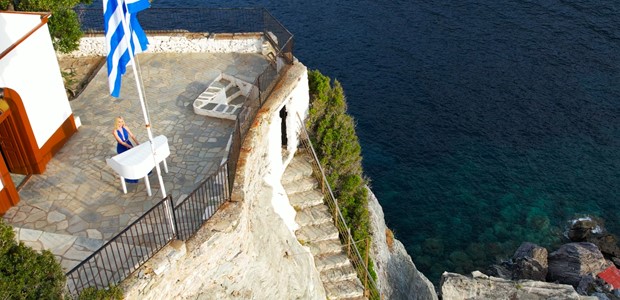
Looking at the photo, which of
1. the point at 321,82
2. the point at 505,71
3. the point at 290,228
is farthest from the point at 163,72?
the point at 505,71

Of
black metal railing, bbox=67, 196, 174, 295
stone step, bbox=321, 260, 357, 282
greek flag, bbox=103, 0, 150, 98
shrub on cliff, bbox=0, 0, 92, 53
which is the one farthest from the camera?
shrub on cliff, bbox=0, 0, 92, 53

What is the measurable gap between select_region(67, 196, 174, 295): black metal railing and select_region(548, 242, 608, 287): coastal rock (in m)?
23.0

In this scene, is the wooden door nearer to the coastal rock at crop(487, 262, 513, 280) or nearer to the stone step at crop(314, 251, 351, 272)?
the stone step at crop(314, 251, 351, 272)

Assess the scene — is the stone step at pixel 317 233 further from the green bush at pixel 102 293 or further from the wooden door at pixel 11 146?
the wooden door at pixel 11 146

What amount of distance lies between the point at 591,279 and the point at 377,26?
2645cm

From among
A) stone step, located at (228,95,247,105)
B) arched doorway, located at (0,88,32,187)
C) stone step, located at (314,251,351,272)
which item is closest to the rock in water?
stone step, located at (314,251,351,272)

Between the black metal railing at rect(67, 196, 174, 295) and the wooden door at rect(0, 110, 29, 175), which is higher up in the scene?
the wooden door at rect(0, 110, 29, 175)

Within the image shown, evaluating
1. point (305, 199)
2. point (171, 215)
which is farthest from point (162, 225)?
point (305, 199)

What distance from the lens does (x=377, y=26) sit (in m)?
48.3

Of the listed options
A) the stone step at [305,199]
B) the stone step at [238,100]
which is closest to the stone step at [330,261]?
the stone step at [305,199]

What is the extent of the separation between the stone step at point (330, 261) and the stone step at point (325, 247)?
0.50 ft

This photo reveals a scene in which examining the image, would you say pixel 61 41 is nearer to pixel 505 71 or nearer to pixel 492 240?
pixel 492 240

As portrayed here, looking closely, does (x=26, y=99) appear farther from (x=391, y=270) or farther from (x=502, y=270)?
(x=502, y=270)

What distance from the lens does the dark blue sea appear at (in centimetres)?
3325
